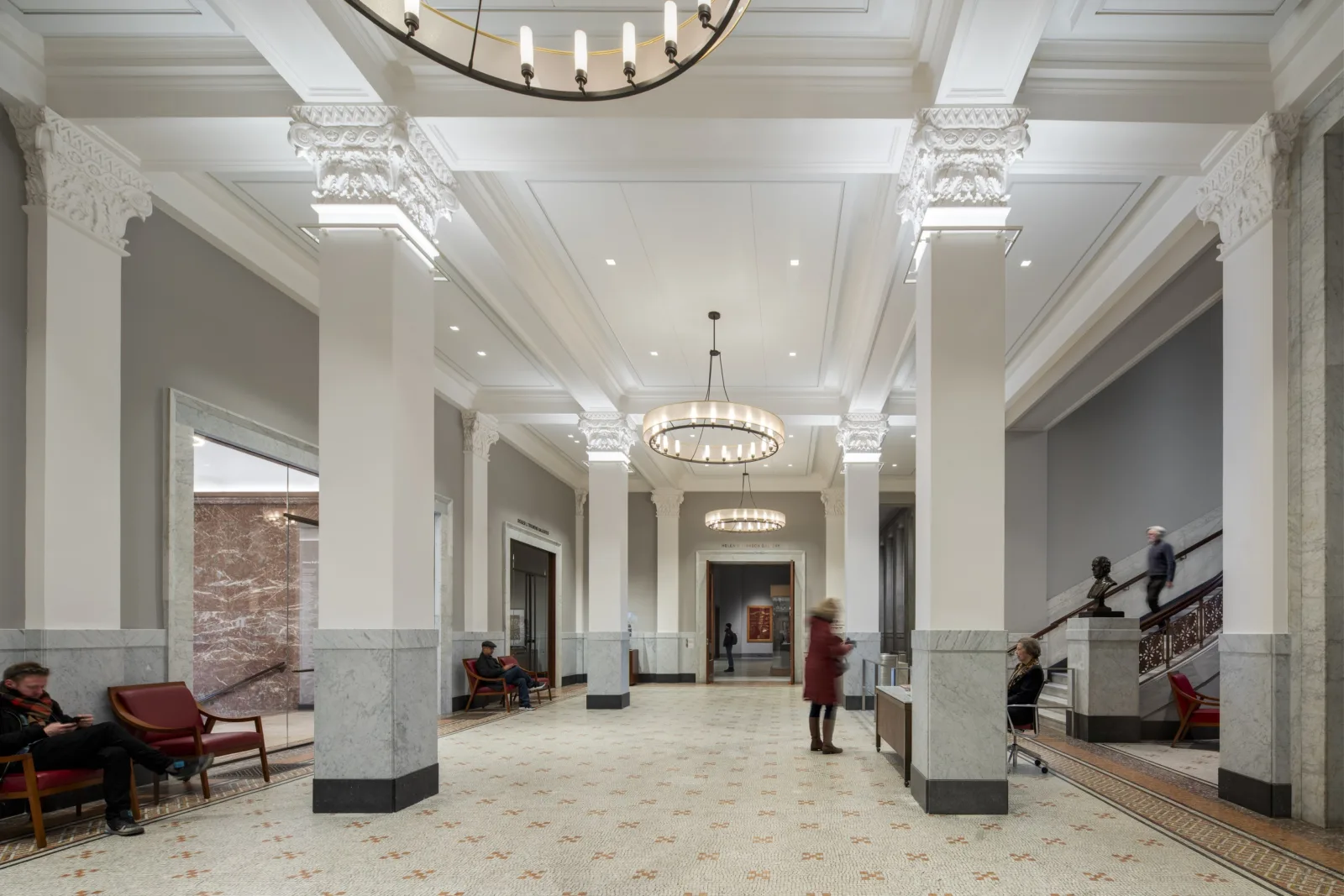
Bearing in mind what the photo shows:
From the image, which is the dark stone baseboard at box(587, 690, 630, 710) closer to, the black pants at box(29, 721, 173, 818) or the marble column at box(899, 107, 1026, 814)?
the marble column at box(899, 107, 1026, 814)

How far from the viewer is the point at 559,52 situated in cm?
490

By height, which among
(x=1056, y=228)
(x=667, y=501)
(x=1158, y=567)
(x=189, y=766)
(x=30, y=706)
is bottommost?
(x=189, y=766)

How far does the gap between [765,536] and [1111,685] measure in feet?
48.4

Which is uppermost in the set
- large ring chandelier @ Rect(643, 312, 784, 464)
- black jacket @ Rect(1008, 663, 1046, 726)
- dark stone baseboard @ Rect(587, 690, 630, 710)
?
large ring chandelier @ Rect(643, 312, 784, 464)

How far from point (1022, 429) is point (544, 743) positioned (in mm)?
10134

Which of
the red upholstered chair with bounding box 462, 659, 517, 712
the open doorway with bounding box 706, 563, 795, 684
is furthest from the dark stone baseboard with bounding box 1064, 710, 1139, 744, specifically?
the open doorway with bounding box 706, 563, 795, 684

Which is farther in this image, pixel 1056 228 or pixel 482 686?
pixel 482 686

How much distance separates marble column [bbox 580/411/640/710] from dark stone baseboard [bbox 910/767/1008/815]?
9.47 m

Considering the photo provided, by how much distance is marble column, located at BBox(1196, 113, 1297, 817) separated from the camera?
668 cm

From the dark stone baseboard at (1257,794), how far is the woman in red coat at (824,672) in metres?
3.77

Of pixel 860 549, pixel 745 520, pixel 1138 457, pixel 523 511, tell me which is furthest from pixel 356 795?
pixel 745 520

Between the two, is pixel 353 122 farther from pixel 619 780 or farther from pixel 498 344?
pixel 498 344

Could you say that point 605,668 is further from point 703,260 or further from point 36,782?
point 36,782

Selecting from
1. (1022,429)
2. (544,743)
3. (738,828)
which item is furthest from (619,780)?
(1022,429)
